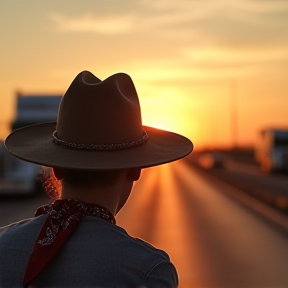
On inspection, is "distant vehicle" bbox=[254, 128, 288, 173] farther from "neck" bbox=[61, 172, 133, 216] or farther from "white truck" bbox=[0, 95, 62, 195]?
"neck" bbox=[61, 172, 133, 216]

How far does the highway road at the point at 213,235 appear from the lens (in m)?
8.54

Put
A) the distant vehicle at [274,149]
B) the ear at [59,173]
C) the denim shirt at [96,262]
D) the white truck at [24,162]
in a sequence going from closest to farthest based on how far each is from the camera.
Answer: the denim shirt at [96,262] → the ear at [59,173] → the white truck at [24,162] → the distant vehicle at [274,149]

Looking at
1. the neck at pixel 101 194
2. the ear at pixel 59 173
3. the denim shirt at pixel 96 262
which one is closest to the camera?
the denim shirt at pixel 96 262

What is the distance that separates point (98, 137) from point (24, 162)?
22.8m

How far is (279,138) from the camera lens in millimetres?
49281

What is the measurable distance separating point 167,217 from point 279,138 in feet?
111

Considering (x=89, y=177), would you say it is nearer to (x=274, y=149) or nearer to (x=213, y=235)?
(x=213, y=235)

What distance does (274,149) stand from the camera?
165ft

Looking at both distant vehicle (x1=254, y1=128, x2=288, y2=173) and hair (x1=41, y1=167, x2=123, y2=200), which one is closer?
hair (x1=41, y1=167, x2=123, y2=200)

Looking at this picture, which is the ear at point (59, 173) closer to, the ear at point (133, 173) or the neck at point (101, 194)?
the neck at point (101, 194)

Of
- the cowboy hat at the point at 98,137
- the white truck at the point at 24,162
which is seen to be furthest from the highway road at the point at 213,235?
the cowboy hat at the point at 98,137

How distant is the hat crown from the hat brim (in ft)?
0.19

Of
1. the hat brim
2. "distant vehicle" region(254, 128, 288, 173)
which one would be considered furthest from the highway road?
"distant vehicle" region(254, 128, 288, 173)

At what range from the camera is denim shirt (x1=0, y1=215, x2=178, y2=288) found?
69.9 inches
